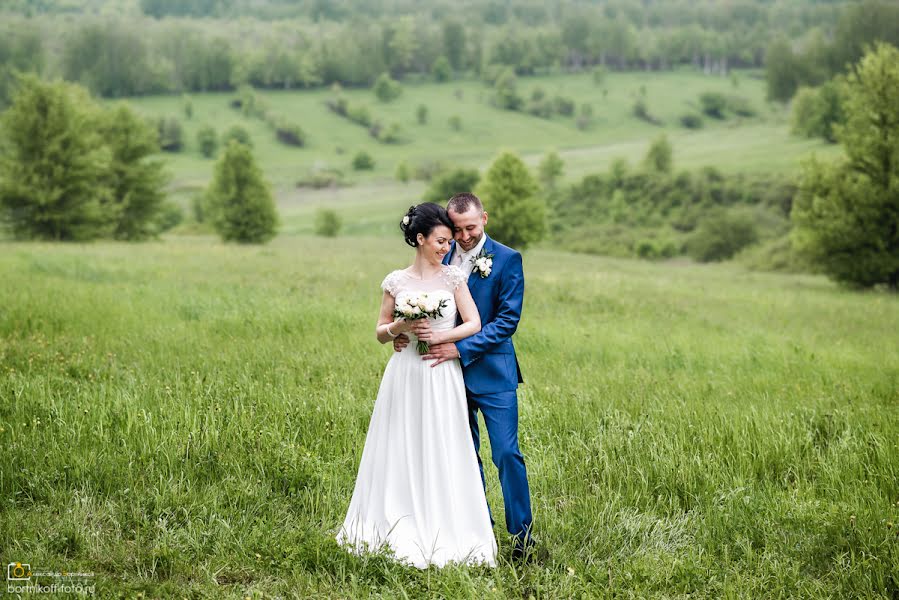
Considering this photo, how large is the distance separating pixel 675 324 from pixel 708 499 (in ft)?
34.5

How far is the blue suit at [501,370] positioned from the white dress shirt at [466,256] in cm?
5

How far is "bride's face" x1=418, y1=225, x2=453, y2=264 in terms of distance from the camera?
533cm

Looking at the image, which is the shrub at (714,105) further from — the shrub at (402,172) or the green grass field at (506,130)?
the shrub at (402,172)

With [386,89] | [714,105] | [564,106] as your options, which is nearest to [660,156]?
[714,105]

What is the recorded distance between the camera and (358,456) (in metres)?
7.14

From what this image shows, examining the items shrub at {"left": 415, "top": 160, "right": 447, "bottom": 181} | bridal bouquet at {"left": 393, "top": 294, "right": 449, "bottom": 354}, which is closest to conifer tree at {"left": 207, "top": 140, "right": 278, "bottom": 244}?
bridal bouquet at {"left": 393, "top": 294, "right": 449, "bottom": 354}

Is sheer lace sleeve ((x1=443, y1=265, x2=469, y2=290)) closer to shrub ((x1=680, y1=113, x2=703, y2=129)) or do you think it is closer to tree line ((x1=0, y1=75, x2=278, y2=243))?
tree line ((x1=0, y1=75, x2=278, y2=243))

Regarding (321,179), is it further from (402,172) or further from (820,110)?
(820,110)

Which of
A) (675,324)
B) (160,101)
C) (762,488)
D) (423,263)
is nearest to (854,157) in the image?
(675,324)

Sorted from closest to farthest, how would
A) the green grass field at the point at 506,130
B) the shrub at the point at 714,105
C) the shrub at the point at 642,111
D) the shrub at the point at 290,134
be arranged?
1. the green grass field at the point at 506,130
2. the shrub at the point at 290,134
3. the shrub at the point at 714,105
4. the shrub at the point at 642,111

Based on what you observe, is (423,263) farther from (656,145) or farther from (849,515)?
(656,145)

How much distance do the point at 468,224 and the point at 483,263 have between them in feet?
1.04

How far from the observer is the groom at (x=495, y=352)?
17.7 ft

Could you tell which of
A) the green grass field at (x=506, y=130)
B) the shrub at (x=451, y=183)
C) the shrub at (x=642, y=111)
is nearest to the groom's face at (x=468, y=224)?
the green grass field at (x=506, y=130)
